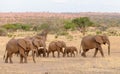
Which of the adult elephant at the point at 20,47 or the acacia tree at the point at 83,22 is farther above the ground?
the adult elephant at the point at 20,47

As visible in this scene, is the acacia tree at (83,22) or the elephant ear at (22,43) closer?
the elephant ear at (22,43)

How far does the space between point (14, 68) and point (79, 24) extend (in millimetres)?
41585

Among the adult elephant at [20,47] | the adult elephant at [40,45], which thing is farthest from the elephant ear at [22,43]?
Answer: the adult elephant at [40,45]

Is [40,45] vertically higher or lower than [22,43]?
lower

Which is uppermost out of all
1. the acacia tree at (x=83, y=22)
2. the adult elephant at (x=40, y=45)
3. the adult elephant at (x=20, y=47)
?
the adult elephant at (x=20, y=47)

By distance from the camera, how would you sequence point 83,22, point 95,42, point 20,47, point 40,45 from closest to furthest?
point 20,47 → point 40,45 → point 95,42 → point 83,22

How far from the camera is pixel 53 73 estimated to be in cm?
1537

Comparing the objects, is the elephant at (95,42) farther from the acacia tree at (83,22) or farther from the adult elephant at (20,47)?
the acacia tree at (83,22)

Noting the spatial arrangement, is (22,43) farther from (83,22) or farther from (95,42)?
(83,22)

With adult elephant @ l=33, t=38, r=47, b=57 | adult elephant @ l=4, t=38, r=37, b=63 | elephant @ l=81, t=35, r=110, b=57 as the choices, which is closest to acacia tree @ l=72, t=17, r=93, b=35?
elephant @ l=81, t=35, r=110, b=57

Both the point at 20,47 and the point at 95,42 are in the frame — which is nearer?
the point at 20,47

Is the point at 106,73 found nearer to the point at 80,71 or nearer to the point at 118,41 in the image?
the point at 80,71

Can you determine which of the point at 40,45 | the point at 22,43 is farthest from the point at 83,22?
the point at 22,43

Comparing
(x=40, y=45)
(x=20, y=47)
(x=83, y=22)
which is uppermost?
(x=20, y=47)
